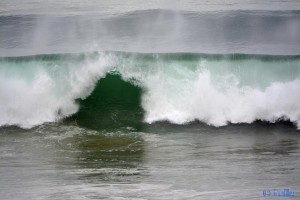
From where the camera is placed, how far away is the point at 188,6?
15984mm

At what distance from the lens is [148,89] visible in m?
10.2

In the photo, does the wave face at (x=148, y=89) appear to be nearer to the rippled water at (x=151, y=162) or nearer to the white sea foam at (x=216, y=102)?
the white sea foam at (x=216, y=102)

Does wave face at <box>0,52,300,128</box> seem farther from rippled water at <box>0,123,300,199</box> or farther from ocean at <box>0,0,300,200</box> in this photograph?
rippled water at <box>0,123,300,199</box>

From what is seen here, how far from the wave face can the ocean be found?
20 mm

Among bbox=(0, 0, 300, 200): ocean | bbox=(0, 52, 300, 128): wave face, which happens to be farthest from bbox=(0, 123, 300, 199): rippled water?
bbox=(0, 52, 300, 128): wave face

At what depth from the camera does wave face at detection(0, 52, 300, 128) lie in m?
9.76

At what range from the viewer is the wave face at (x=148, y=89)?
9758 millimetres

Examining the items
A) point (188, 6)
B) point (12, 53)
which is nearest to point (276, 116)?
point (12, 53)

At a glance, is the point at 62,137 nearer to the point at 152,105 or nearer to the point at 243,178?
the point at 152,105

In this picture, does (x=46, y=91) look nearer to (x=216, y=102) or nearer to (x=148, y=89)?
(x=148, y=89)

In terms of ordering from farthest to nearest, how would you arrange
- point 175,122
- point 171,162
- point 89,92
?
point 89,92 < point 175,122 < point 171,162

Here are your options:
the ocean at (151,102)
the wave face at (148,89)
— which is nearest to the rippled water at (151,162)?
the ocean at (151,102)

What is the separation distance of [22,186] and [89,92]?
12.8 feet

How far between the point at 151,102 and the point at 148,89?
0.30 meters
